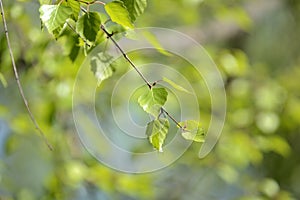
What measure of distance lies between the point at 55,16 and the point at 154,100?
128 mm

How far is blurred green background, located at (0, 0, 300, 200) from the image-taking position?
5.16 ft

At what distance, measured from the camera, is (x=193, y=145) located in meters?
2.10

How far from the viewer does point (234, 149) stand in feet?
6.28

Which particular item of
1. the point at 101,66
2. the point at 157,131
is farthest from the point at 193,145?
the point at 157,131

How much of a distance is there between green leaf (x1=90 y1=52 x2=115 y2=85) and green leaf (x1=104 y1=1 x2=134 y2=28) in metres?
0.13

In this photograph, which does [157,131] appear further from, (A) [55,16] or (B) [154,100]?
(A) [55,16]

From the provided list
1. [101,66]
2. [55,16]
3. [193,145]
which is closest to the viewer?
[55,16]

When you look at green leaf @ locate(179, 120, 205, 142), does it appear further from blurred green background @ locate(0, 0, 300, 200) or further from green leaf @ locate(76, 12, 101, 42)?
blurred green background @ locate(0, 0, 300, 200)

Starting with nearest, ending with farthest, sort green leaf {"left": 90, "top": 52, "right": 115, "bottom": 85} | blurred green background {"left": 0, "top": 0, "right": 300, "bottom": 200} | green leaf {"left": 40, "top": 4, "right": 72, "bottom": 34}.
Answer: green leaf {"left": 40, "top": 4, "right": 72, "bottom": 34}
green leaf {"left": 90, "top": 52, "right": 115, "bottom": 85}
blurred green background {"left": 0, "top": 0, "right": 300, "bottom": 200}

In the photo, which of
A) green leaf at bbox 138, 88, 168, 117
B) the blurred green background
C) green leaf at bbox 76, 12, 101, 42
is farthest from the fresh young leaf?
the blurred green background

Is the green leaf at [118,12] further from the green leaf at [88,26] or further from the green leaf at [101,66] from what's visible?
the green leaf at [101,66]

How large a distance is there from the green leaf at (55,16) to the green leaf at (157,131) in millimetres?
136

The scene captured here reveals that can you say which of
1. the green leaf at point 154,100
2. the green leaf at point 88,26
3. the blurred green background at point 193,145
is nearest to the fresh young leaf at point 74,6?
the green leaf at point 88,26

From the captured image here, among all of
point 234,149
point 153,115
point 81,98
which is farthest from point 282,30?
point 153,115
